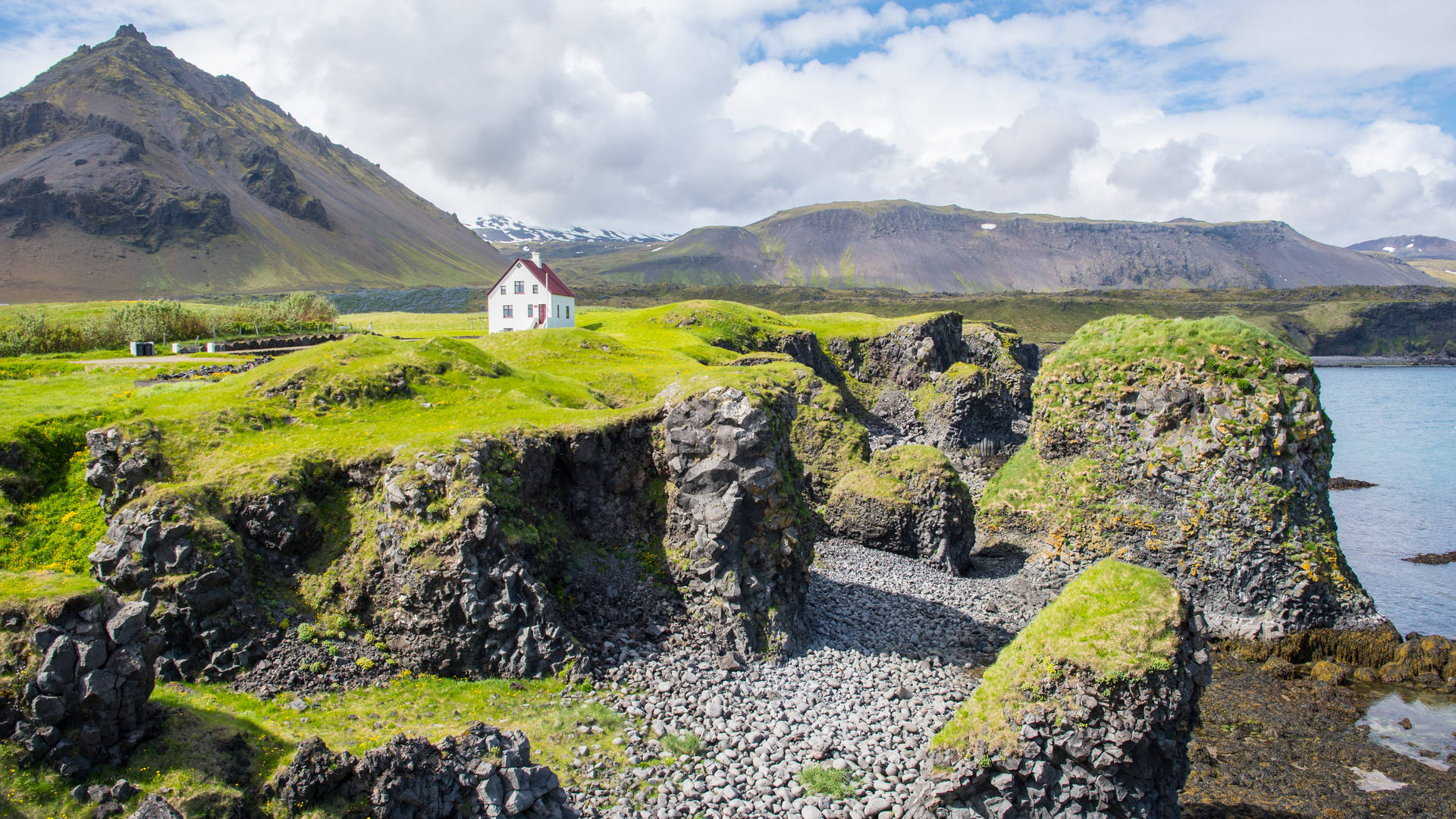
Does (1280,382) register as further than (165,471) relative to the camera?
Yes

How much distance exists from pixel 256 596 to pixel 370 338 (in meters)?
13.7

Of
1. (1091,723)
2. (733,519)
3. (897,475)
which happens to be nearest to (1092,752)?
(1091,723)

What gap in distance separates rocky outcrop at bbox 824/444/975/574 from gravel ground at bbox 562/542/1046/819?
15.9 feet

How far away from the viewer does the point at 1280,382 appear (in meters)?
29.8

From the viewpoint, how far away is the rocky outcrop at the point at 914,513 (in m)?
34.9

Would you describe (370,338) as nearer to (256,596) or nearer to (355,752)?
(256,596)

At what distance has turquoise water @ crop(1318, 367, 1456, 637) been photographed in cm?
3616

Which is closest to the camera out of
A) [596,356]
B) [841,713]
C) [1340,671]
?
[841,713]

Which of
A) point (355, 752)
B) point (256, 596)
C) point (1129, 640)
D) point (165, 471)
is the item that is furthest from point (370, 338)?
point (1129, 640)

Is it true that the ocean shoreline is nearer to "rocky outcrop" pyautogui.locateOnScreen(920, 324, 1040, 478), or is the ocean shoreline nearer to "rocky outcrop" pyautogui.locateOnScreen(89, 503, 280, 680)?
"rocky outcrop" pyautogui.locateOnScreen(920, 324, 1040, 478)

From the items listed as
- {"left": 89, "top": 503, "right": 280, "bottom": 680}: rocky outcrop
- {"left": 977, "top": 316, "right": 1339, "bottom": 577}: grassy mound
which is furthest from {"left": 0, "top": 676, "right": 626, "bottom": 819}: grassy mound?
{"left": 977, "top": 316, "right": 1339, "bottom": 577}: grassy mound

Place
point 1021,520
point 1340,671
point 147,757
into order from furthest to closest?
point 1021,520, point 1340,671, point 147,757

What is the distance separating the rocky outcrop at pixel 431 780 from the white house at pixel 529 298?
194 ft

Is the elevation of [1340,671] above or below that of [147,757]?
below
